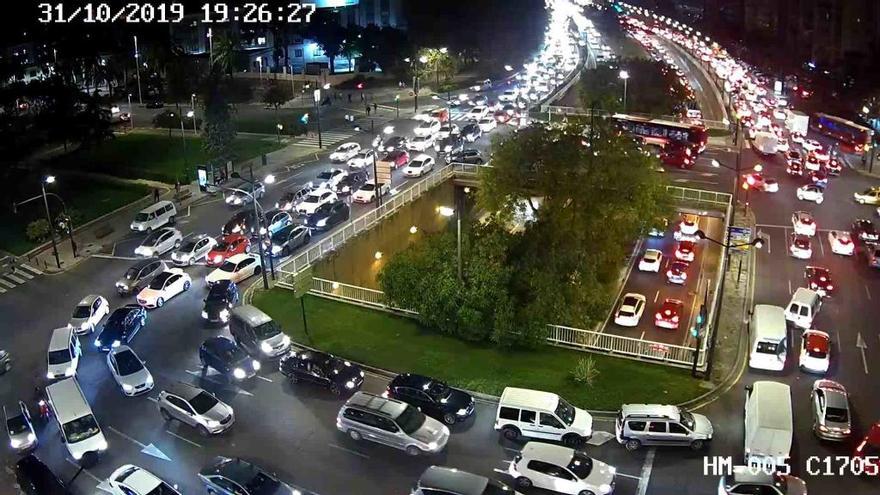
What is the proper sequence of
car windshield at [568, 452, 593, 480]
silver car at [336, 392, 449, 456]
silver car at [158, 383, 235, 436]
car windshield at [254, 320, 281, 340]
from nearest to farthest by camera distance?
car windshield at [568, 452, 593, 480]
silver car at [336, 392, 449, 456]
silver car at [158, 383, 235, 436]
car windshield at [254, 320, 281, 340]

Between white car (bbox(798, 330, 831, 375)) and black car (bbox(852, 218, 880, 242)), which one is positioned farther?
black car (bbox(852, 218, 880, 242))

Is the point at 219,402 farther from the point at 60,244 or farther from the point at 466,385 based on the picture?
the point at 60,244

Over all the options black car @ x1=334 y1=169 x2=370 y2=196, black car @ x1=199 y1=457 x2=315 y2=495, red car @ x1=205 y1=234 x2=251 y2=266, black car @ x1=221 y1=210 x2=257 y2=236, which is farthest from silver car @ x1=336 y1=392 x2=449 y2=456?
black car @ x1=334 y1=169 x2=370 y2=196

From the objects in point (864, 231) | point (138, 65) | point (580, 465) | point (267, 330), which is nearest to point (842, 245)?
point (864, 231)

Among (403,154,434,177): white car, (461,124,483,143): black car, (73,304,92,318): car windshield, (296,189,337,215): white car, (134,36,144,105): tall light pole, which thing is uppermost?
(134,36,144,105): tall light pole

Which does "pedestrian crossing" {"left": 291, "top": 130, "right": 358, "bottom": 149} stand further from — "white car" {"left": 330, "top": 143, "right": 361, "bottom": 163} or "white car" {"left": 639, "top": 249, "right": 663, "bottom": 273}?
"white car" {"left": 639, "top": 249, "right": 663, "bottom": 273}

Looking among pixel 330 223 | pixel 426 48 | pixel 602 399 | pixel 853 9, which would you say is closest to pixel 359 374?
pixel 602 399

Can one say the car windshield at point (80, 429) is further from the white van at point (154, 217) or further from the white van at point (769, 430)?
the white van at point (154, 217)

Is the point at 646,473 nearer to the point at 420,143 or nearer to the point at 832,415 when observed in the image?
the point at 832,415
